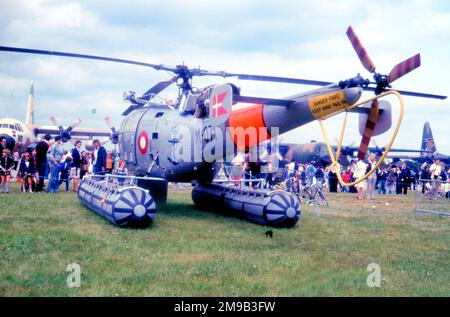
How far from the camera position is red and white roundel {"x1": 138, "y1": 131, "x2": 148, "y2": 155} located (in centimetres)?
Answer: 1166

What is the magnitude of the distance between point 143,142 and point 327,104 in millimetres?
5489

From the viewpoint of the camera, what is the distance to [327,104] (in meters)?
8.25

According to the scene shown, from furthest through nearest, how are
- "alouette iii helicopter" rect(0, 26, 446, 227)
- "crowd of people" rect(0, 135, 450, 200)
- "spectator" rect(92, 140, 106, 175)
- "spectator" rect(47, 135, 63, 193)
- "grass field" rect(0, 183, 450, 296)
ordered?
"spectator" rect(47, 135, 63, 193), "spectator" rect(92, 140, 106, 175), "crowd of people" rect(0, 135, 450, 200), "alouette iii helicopter" rect(0, 26, 446, 227), "grass field" rect(0, 183, 450, 296)

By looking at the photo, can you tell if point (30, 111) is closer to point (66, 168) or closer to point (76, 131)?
point (76, 131)

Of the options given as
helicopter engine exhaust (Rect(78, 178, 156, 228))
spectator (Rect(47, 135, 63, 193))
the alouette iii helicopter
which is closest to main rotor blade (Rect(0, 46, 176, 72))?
the alouette iii helicopter

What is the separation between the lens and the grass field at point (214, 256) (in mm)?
5305

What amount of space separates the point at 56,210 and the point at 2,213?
4.49 feet

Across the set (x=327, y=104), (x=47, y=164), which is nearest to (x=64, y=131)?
(x=47, y=164)

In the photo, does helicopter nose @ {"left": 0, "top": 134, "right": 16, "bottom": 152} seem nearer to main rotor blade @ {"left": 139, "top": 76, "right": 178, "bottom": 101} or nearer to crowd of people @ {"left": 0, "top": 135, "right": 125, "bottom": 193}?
crowd of people @ {"left": 0, "top": 135, "right": 125, "bottom": 193}

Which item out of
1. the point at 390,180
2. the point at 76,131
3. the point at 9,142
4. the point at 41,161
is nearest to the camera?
the point at 41,161

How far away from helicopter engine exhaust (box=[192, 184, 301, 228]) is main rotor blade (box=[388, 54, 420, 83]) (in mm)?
3756

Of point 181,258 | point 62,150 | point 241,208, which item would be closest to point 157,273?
point 181,258

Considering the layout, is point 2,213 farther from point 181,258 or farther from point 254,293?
point 254,293
